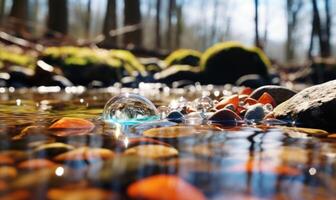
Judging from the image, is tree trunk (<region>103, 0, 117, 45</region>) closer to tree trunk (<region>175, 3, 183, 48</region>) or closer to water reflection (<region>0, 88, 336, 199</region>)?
tree trunk (<region>175, 3, 183, 48</region>)

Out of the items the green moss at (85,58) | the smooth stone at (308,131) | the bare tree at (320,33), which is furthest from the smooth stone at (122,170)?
the bare tree at (320,33)

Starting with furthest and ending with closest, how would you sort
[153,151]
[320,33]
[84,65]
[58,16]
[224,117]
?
[58,16]
[320,33]
[84,65]
[224,117]
[153,151]

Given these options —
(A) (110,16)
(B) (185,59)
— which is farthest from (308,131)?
(A) (110,16)

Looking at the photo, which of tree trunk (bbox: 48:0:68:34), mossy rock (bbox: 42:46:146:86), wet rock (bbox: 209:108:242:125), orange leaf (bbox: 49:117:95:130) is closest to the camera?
orange leaf (bbox: 49:117:95:130)

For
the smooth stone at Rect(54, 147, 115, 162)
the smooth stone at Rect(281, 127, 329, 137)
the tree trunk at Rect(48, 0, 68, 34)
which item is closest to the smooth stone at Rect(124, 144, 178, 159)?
the smooth stone at Rect(54, 147, 115, 162)

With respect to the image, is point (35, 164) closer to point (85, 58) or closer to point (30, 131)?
point (30, 131)

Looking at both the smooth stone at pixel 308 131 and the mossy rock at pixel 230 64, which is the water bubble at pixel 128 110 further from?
the mossy rock at pixel 230 64
